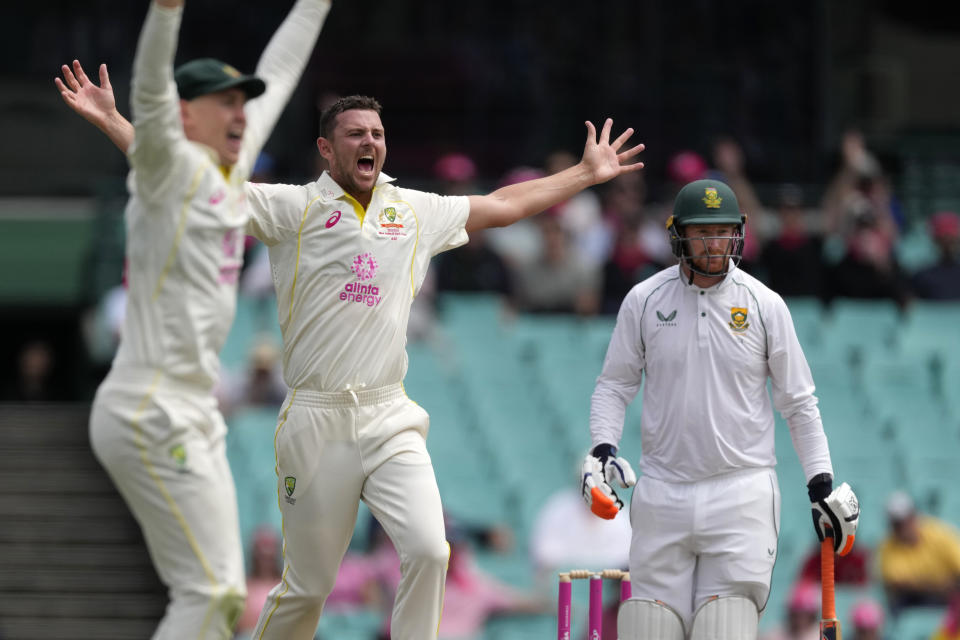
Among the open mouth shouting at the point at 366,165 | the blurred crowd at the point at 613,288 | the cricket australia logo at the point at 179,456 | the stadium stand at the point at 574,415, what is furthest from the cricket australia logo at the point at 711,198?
the stadium stand at the point at 574,415

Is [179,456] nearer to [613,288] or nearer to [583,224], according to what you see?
[613,288]

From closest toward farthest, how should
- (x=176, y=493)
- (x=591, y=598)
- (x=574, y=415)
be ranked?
1. (x=176, y=493)
2. (x=591, y=598)
3. (x=574, y=415)

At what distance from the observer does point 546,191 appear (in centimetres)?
687

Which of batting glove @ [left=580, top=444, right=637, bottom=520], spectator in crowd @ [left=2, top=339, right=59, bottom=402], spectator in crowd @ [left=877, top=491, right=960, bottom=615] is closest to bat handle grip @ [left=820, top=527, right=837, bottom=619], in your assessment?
batting glove @ [left=580, top=444, right=637, bottom=520]

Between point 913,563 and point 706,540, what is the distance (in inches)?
213

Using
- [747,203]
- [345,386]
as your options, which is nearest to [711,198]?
[345,386]

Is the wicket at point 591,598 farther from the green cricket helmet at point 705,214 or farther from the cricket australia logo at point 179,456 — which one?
the cricket australia logo at point 179,456

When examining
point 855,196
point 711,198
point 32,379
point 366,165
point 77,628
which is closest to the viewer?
point 366,165

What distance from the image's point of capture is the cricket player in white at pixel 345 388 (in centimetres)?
633

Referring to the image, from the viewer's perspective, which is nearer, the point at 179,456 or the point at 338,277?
the point at 179,456

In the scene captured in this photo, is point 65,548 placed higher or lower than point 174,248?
lower

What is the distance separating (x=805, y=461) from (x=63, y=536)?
21.2 ft

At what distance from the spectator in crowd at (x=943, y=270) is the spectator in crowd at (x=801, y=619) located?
4384mm

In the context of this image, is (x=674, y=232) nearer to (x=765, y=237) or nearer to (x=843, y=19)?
(x=765, y=237)
